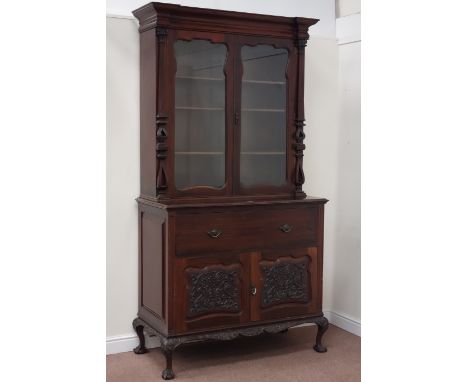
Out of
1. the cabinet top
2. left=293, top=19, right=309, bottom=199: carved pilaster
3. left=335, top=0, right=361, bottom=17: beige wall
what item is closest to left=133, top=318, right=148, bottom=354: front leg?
left=293, top=19, right=309, bottom=199: carved pilaster

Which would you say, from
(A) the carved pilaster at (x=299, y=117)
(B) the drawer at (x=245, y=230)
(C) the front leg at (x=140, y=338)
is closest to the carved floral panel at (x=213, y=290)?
(B) the drawer at (x=245, y=230)

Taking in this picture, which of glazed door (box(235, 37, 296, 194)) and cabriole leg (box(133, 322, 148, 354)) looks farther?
cabriole leg (box(133, 322, 148, 354))

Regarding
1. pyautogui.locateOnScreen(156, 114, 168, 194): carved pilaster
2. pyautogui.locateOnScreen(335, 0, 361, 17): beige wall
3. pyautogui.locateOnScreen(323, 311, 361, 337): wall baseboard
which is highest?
pyautogui.locateOnScreen(335, 0, 361, 17): beige wall

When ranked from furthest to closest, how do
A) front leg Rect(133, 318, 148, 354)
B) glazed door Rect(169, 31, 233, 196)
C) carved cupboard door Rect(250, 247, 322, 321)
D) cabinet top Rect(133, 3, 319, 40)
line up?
front leg Rect(133, 318, 148, 354)
carved cupboard door Rect(250, 247, 322, 321)
glazed door Rect(169, 31, 233, 196)
cabinet top Rect(133, 3, 319, 40)

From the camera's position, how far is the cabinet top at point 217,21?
10.6ft

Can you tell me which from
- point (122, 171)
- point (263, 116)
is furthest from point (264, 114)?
point (122, 171)

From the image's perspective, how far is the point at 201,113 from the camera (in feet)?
11.2

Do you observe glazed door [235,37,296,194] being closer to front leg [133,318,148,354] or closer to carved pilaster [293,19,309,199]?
carved pilaster [293,19,309,199]

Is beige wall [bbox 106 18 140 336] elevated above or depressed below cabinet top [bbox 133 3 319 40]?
below

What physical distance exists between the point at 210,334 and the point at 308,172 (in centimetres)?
127

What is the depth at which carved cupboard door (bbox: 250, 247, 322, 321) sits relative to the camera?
349 cm

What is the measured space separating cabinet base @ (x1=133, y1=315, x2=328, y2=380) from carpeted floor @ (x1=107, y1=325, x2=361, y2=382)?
0.19 ft

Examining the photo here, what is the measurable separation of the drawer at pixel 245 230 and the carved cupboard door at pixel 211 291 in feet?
0.21

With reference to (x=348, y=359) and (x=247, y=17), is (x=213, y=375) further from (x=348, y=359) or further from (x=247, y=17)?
(x=247, y=17)
